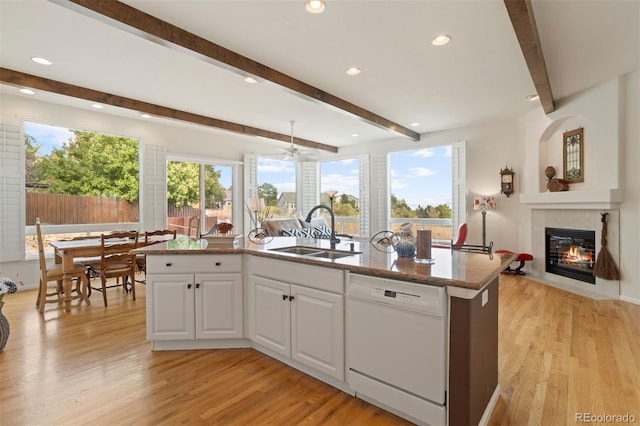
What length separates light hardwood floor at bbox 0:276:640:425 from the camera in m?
1.85

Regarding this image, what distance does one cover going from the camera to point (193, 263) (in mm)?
2611

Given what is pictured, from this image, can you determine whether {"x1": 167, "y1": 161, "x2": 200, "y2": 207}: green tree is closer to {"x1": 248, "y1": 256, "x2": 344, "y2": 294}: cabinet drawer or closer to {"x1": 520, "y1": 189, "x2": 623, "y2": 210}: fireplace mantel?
{"x1": 248, "y1": 256, "x2": 344, "y2": 294}: cabinet drawer

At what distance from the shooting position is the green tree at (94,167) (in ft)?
16.4

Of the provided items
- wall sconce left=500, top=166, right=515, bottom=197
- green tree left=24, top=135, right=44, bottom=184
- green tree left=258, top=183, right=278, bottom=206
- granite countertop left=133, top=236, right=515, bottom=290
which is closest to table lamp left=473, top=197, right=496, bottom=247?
wall sconce left=500, top=166, right=515, bottom=197

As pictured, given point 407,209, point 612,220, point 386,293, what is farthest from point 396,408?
point 407,209

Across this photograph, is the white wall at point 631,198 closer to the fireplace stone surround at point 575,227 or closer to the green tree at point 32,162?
the fireplace stone surround at point 575,227

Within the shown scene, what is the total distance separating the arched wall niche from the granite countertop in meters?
3.63

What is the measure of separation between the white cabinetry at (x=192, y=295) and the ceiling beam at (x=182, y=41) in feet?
5.84

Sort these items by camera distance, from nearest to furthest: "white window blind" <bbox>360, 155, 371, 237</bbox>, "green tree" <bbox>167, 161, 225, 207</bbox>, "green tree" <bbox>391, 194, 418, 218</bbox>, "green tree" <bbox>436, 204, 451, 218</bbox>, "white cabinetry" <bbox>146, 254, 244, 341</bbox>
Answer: "white cabinetry" <bbox>146, 254, 244, 341</bbox>, "green tree" <bbox>167, 161, 225, 207</bbox>, "green tree" <bbox>436, 204, 451, 218</bbox>, "green tree" <bbox>391, 194, 418, 218</bbox>, "white window blind" <bbox>360, 155, 371, 237</bbox>

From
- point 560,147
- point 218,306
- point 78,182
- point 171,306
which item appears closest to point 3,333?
point 171,306

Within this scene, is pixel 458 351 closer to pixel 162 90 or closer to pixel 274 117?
pixel 162 90

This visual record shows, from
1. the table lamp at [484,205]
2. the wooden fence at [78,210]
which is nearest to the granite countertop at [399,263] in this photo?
the wooden fence at [78,210]

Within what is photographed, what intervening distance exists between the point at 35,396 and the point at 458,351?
98.6 inches

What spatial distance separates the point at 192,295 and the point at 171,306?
194mm
